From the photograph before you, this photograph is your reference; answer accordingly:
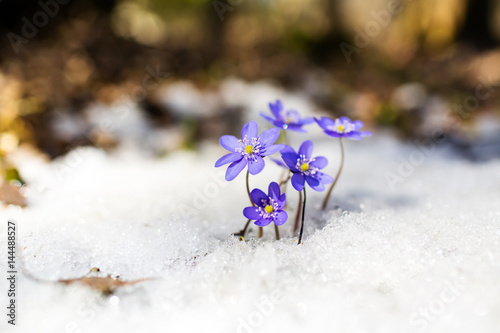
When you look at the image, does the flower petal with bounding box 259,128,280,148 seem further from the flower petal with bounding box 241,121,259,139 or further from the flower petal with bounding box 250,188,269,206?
the flower petal with bounding box 250,188,269,206

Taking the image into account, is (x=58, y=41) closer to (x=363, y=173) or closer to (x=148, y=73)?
(x=148, y=73)

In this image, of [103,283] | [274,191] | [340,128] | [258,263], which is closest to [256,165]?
[274,191]

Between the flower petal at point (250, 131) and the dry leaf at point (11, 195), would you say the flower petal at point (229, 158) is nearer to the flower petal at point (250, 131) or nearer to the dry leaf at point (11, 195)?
the flower petal at point (250, 131)

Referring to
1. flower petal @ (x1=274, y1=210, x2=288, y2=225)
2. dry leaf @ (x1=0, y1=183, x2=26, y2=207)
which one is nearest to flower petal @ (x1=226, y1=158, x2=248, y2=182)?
flower petal @ (x1=274, y1=210, x2=288, y2=225)

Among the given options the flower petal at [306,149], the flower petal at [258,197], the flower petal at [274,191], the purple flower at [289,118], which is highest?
the purple flower at [289,118]

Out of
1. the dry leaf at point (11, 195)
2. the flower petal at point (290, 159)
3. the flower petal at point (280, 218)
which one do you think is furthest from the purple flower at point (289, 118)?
the dry leaf at point (11, 195)
